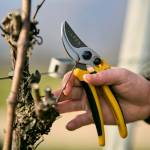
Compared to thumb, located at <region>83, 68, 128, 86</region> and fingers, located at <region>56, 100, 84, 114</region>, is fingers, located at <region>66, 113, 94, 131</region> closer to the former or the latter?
fingers, located at <region>56, 100, 84, 114</region>

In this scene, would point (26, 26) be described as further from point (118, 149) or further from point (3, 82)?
point (3, 82)

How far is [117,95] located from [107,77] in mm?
276

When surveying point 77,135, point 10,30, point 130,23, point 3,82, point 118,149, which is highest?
point 130,23

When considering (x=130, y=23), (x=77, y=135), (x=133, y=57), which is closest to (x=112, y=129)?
(x=133, y=57)

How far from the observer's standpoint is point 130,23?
141 cm

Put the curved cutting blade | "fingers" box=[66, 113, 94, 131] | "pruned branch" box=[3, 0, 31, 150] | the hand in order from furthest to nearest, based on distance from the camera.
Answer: "fingers" box=[66, 113, 94, 131] → the hand → the curved cutting blade → "pruned branch" box=[3, 0, 31, 150]

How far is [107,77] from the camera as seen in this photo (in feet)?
2.37

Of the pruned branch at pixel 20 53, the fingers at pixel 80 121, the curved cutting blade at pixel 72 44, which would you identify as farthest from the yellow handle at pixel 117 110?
the pruned branch at pixel 20 53

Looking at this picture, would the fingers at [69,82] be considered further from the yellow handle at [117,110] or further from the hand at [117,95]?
the yellow handle at [117,110]

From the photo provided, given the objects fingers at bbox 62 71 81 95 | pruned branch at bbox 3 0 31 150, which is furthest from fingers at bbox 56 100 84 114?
pruned branch at bbox 3 0 31 150

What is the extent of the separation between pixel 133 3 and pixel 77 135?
174cm

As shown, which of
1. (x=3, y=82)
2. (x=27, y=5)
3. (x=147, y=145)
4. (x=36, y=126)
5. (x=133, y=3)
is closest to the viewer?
(x=27, y=5)

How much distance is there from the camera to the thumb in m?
0.68

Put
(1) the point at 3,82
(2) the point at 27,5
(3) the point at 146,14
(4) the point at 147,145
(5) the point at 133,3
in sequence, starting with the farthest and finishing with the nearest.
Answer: (1) the point at 3,82, (4) the point at 147,145, (5) the point at 133,3, (3) the point at 146,14, (2) the point at 27,5
